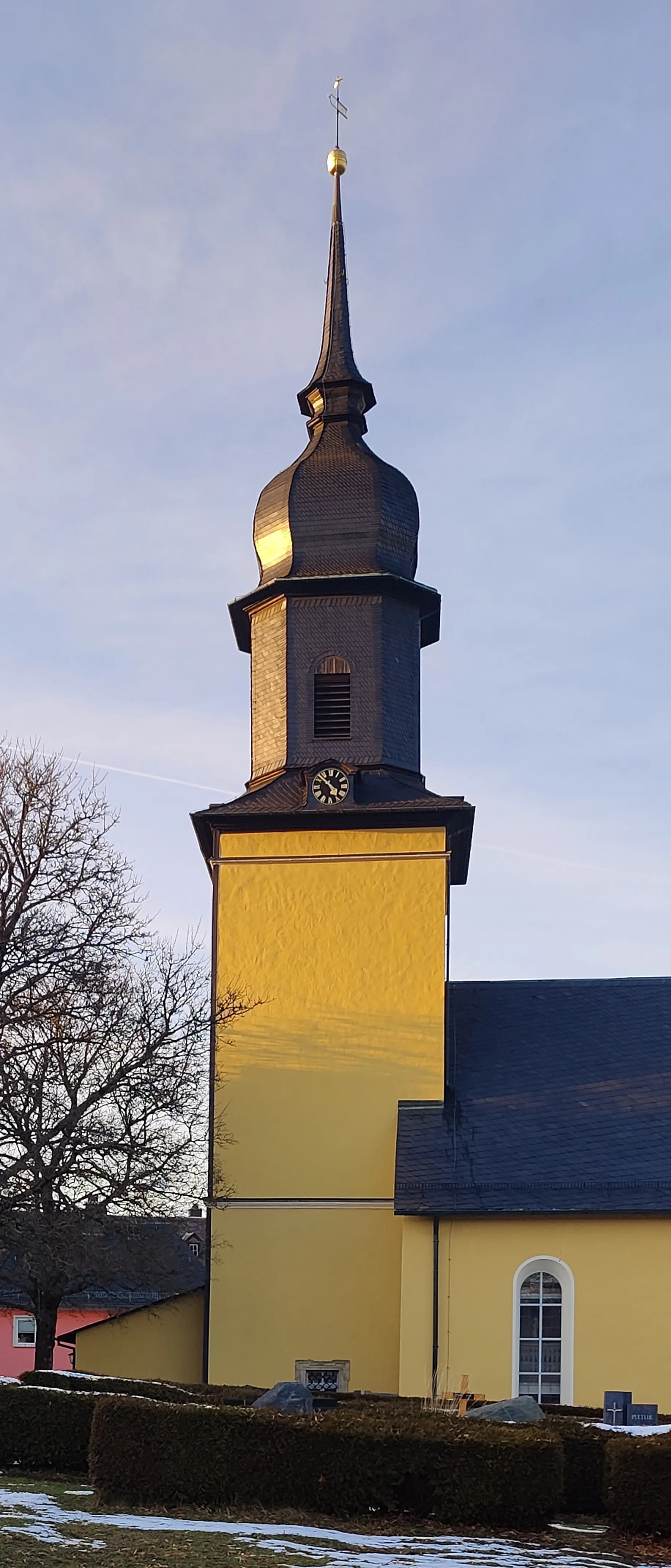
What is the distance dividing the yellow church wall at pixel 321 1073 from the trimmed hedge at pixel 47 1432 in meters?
10.0

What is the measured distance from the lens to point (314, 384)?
2948 centimetres

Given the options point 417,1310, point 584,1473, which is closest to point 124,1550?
point 584,1473

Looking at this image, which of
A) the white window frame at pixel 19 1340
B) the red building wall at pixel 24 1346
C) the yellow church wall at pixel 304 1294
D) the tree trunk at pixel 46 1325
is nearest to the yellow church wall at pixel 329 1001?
the yellow church wall at pixel 304 1294

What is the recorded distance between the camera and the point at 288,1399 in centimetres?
1569

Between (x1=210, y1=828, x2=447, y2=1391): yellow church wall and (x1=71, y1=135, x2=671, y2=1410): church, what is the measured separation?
0.03 metres

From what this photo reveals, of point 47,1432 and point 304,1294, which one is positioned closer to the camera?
point 47,1432

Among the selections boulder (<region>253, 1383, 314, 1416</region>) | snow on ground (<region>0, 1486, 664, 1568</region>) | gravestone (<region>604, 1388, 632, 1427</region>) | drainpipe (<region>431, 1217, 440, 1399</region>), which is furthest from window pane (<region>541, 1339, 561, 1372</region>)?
snow on ground (<region>0, 1486, 664, 1568</region>)

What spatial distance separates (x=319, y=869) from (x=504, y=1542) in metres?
15.2

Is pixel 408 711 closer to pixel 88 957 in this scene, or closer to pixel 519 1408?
pixel 88 957

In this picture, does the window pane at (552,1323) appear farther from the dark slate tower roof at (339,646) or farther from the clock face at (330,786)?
the clock face at (330,786)

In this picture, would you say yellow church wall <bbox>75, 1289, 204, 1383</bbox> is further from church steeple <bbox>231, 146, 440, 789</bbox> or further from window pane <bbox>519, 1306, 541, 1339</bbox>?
church steeple <bbox>231, 146, 440, 789</bbox>

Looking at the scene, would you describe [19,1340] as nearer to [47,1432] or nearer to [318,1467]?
[47,1432]

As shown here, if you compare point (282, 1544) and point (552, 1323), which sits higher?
point (282, 1544)

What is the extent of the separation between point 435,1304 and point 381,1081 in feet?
11.5
